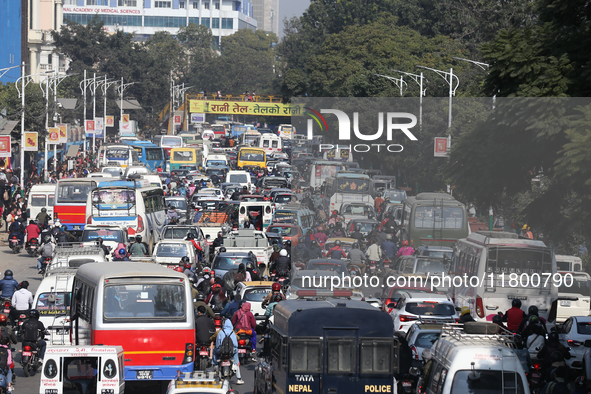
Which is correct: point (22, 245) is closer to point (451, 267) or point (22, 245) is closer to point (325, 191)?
point (325, 191)

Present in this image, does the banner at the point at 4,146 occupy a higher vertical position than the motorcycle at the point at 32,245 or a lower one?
higher

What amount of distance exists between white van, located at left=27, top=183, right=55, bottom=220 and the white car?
22218mm

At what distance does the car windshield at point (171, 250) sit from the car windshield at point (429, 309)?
10.2 meters

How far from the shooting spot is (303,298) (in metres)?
15.3

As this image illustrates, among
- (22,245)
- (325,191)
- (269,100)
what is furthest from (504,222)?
(269,100)

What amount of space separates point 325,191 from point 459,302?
7356 millimetres

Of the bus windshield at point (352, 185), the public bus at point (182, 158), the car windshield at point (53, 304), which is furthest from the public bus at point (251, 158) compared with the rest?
the car windshield at point (53, 304)

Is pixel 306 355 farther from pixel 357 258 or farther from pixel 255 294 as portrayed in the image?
pixel 357 258

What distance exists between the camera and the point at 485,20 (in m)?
71.8

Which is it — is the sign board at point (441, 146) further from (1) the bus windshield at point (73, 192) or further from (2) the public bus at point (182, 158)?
(2) the public bus at point (182, 158)

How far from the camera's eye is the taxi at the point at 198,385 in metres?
10.4

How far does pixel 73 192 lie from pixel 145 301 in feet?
73.6

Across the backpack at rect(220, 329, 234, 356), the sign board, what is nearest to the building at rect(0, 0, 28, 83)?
the sign board

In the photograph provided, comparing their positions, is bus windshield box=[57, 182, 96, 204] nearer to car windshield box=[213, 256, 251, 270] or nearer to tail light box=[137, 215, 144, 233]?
tail light box=[137, 215, 144, 233]
